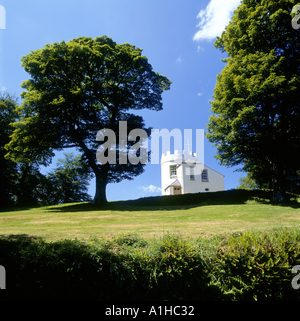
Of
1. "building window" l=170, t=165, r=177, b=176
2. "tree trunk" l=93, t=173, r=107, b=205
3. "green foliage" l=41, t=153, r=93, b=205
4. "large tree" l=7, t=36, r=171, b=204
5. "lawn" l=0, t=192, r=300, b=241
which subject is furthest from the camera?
"building window" l=170, t=165, r=177, b=176

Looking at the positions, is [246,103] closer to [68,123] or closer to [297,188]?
[297,188]

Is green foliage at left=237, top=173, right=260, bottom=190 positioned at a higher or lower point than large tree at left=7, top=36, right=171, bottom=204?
lower

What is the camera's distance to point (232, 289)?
3727mm

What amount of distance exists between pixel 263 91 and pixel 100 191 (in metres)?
17.8

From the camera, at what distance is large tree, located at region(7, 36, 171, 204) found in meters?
20.1

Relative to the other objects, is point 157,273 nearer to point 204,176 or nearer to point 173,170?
point 204,176

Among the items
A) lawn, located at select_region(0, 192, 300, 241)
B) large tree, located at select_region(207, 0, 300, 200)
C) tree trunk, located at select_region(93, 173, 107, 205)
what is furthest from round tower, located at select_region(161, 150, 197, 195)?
lawn, located at select_region(0, 192, 300, 241)

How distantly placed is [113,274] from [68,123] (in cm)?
2112

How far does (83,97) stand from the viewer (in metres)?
20.2

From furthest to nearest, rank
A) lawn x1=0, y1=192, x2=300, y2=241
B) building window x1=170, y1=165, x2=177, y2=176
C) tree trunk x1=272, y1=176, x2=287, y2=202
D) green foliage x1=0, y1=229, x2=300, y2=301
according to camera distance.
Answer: building window x1=170, y1=165, x2=177, y2=176
tree trunk x1=272, y1=176, x2=287, y2=202
lawn x1=0, y1=192, x2=300, y2=241
green foliage x1=0, y1=229, x2=300, y2=301

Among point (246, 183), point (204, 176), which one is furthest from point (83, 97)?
point (246, 183)

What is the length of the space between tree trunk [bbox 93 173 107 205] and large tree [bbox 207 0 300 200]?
12429 mm

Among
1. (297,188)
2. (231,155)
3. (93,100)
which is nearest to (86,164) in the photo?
(93,100)

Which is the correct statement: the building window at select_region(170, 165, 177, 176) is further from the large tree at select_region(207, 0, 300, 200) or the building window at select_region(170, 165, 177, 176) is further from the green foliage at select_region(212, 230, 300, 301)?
the green foliage at select_region(212, 230, 300, 301)
